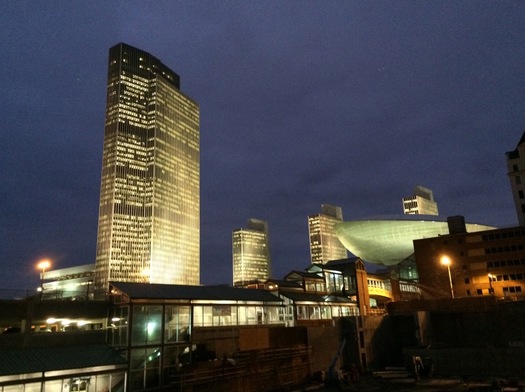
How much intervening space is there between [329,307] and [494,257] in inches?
1802

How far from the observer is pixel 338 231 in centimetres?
15688

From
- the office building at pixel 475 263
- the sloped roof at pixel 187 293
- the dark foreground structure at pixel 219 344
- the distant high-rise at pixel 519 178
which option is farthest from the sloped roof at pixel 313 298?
the distant high-rise at pixel 519 178

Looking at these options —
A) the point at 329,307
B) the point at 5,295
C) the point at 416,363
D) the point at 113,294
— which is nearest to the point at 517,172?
the point at 329,307

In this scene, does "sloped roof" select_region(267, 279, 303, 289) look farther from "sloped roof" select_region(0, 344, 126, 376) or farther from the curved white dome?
the curved white dome

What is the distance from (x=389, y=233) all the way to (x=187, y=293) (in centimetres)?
11719

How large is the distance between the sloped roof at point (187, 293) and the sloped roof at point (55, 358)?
188 inches

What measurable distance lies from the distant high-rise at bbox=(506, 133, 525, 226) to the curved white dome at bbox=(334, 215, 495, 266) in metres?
28.3

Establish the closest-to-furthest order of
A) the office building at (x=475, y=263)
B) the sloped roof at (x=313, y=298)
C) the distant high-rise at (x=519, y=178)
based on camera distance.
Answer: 1. the sloped roof at (x=313, y=298)
2. the office building at (x=475, y=263)
3. the distant high-rise at (x=519, y=178)

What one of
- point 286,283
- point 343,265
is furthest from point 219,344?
point 343,265

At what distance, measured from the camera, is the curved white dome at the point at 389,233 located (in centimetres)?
13862

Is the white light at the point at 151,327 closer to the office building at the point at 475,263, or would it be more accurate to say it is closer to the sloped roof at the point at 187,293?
the sloped roof at the point at 187,293

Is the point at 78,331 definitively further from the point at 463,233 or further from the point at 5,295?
the point at 463,233

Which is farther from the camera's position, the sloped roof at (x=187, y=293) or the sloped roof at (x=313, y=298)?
the sloped roof at (x=313, y=298)

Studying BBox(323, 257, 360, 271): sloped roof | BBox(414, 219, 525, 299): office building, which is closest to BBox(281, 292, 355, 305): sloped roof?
BBox(323, 257, 360, 271): sloped roof
